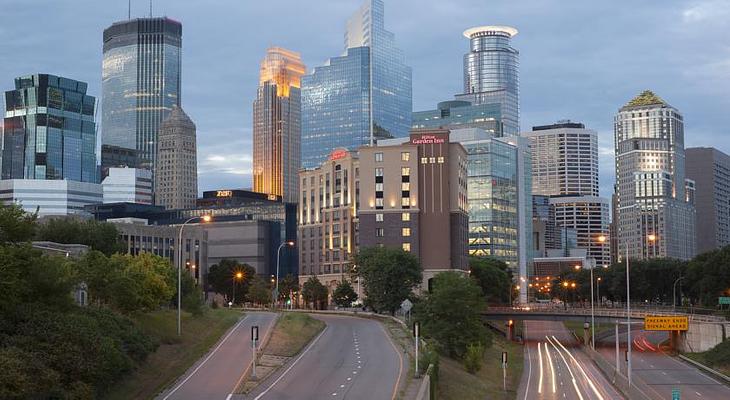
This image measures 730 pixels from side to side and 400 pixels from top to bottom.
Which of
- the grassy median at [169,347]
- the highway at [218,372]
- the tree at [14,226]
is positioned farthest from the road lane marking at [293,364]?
the tree at [14,226]

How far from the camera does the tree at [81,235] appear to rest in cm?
14500

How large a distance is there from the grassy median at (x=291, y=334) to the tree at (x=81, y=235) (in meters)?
46.5

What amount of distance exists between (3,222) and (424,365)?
3454 centimetres

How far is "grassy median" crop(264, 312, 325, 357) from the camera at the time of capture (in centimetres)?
8388

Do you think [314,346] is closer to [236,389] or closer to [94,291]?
[94,291]

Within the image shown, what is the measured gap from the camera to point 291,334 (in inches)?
3701

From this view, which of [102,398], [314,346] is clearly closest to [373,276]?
[314,346]

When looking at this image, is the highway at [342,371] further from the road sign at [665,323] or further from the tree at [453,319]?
the road sign at [665,323]

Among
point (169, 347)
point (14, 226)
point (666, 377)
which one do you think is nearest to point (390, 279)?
point (666, 377)

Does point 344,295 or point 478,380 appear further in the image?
point 344,295

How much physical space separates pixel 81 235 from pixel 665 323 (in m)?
86.8

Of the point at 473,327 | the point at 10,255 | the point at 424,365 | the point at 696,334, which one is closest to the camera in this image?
the point at 10,255

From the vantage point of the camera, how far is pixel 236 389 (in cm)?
6331

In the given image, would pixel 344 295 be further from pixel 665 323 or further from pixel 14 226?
pixel 14 226
